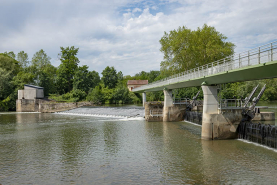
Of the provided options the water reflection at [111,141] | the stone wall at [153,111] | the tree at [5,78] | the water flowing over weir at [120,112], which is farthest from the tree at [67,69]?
the water reflection at [111,141]

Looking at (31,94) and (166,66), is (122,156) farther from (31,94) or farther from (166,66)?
(31,94)

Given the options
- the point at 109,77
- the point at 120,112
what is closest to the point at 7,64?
the point at 109,77

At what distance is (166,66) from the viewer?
221ft

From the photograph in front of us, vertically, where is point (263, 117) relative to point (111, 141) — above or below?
above

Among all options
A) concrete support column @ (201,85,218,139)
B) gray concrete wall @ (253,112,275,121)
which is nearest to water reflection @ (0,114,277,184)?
concrete support column @ (201,85,218,139)

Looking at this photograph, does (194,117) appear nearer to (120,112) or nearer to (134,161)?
(120,112)

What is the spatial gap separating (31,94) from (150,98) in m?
39.8

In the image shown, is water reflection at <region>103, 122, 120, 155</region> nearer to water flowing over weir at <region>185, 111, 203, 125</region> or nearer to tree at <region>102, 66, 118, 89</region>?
water flowing over weir at <region>185, 111, 203, 125</region>

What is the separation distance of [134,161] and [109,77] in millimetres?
93178

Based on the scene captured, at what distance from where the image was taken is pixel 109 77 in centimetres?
10888

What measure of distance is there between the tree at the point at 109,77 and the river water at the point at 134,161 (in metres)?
82.5

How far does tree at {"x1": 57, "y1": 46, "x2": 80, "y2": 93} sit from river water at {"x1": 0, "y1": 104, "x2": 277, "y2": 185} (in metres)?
63.9

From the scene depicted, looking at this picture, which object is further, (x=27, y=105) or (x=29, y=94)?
(x=29, y=94)

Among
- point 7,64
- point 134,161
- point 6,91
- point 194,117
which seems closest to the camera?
point 134,161
